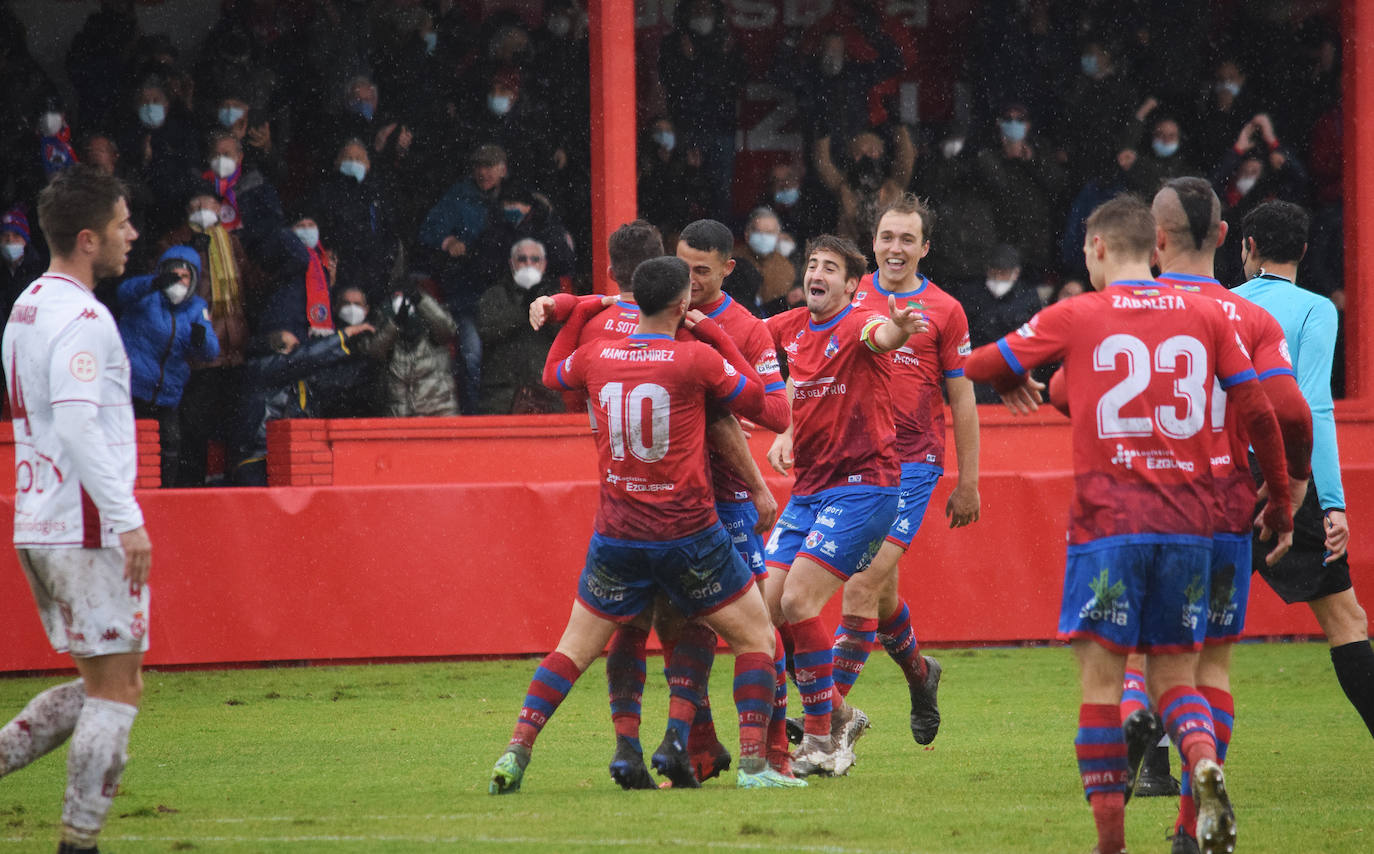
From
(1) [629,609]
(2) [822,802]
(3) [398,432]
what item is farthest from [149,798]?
(3) [398,432]

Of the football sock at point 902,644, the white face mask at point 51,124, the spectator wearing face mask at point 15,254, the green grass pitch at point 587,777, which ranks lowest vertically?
the green grass pitch at point 587,777

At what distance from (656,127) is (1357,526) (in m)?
6.50

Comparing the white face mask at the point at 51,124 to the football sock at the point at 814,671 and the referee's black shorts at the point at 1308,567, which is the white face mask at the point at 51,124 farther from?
the referee's black shorts at the point at 1308,567

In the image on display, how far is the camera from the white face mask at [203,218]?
1273 cm

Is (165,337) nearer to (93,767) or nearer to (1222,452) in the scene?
(93,767)

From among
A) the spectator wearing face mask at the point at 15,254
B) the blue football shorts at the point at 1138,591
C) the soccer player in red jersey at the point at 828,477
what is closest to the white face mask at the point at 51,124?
the spectator wearing face mask at the point at 15,254

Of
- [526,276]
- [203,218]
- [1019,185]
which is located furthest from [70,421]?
[1019,185]

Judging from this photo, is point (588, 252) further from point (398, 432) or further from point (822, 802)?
point (822, 802)

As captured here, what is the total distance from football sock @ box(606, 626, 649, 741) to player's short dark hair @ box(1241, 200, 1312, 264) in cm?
292

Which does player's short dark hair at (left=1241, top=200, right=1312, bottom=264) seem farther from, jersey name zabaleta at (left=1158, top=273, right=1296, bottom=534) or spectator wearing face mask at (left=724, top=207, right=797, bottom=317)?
spectator wearing face mask at (left=724, top=207, right=797, bottom=317)

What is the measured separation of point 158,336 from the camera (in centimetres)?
1198

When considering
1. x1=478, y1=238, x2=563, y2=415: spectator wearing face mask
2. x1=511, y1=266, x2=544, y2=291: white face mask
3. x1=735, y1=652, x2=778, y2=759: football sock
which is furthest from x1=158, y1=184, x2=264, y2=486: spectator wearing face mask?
x1=735, y1=652, x2=778, y2=759: football sock

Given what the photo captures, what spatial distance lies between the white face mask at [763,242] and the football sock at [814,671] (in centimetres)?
754

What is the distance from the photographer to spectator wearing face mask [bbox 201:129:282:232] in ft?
42.1
